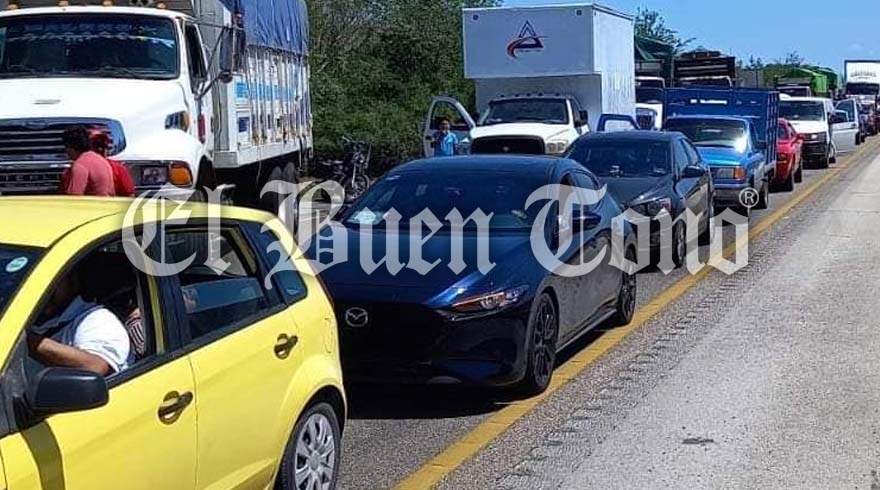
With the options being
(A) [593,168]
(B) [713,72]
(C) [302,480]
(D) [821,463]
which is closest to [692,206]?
(A) [593,168]

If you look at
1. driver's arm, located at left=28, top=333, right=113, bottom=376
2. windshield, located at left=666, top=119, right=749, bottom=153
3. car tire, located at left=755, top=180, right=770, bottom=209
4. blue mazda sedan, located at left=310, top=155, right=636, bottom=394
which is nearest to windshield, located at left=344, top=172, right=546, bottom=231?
blue mazda sedan, located at left=310, top=155, right=636, bottom=394

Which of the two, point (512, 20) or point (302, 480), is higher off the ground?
point (512, 20)

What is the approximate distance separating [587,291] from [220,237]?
14.2ft

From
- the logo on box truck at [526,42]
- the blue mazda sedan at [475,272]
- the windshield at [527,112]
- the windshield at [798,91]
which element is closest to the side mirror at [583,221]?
the blue mazda sedan at [475,272]

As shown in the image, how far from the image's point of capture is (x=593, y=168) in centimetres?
1499

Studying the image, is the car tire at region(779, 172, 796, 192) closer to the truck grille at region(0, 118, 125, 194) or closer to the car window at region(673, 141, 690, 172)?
the car window at region(673, 141, 690, 172)

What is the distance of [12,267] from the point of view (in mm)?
4277

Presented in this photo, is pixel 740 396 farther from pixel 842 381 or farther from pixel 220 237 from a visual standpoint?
pixel 220 237

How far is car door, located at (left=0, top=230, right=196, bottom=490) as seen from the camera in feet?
12.6

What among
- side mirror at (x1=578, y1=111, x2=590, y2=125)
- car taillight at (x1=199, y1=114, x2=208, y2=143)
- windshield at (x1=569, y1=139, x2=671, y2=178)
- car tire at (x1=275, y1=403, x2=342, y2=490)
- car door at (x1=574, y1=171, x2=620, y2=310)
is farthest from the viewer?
side mirror at (x1=578, y1=111, x2=590, y2=125)

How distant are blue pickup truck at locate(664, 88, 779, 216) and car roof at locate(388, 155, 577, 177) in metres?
9.87

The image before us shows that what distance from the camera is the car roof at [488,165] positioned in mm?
9823

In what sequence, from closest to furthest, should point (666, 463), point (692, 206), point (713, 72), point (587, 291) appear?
1. point (666, 463)
2. point (587, 291)
3. point (692, 206)
4. point (713, 72)

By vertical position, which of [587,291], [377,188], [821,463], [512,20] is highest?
[512,20]
